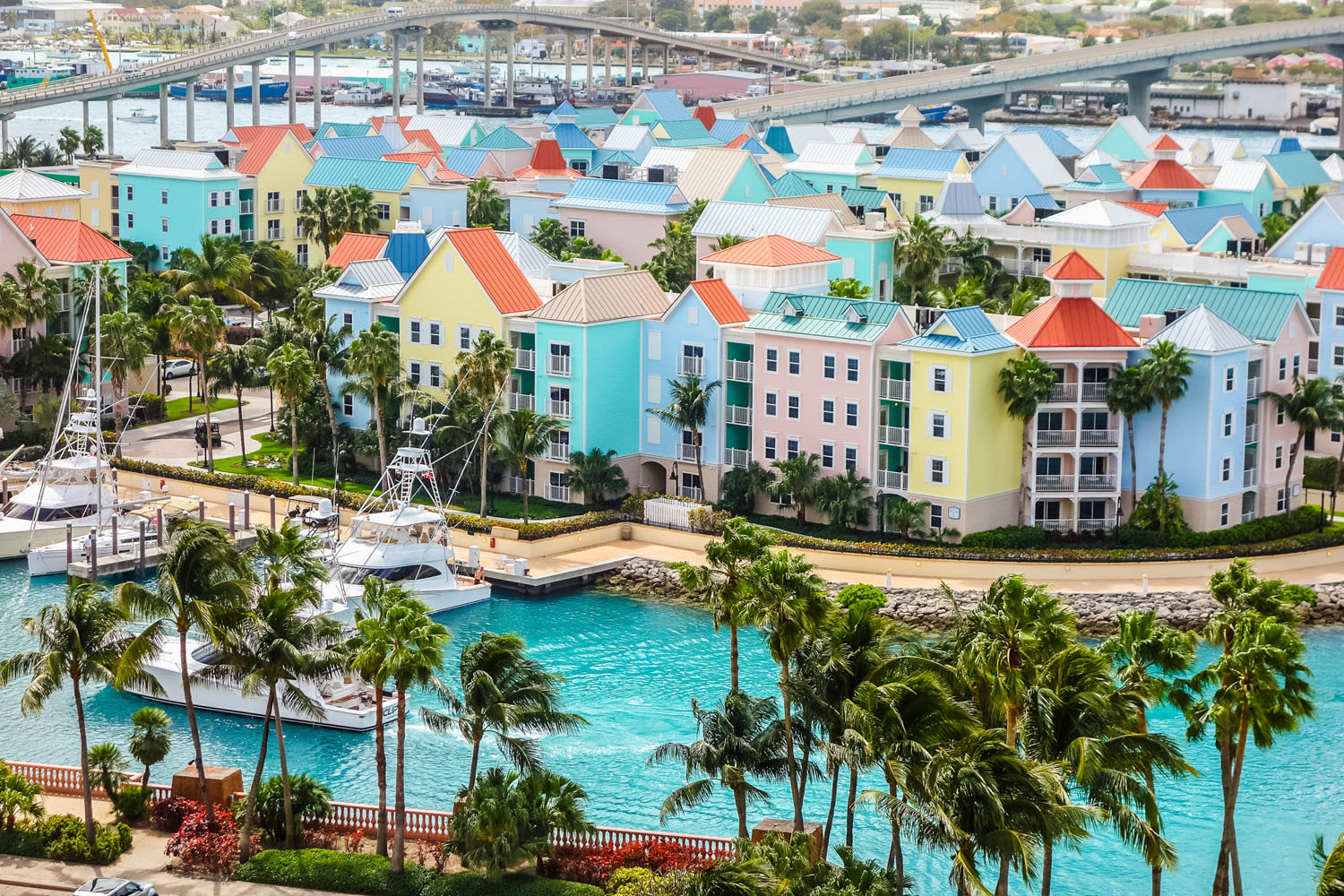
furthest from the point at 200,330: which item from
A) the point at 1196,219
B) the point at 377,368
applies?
the point at 1196,219

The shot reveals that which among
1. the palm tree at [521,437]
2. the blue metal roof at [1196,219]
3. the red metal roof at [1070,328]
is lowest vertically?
the palm tree at [521,437]

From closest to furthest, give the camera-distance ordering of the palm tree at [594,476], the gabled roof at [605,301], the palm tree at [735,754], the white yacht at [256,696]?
the palm tree at [735,754] → the white yacht at [256,696] → the palm tree at [594,476] → the gabled roof at [605,301]

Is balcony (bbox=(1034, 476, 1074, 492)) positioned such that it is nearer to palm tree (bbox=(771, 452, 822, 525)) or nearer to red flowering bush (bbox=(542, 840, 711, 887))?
palm tree (bbox=(771, 452, 822, 525))

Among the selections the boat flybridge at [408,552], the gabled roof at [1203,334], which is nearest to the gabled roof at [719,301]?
the boat flybridge at [408,552]

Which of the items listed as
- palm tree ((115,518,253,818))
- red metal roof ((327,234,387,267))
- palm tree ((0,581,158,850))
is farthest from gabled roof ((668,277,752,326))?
palm tree ((0,581,158,850))

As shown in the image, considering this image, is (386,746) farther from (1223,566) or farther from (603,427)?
(1223,566)

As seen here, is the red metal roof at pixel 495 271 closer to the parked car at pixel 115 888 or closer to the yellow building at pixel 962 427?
the yellow building at pixel 962 427

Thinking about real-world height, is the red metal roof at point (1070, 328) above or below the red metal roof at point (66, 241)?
below
